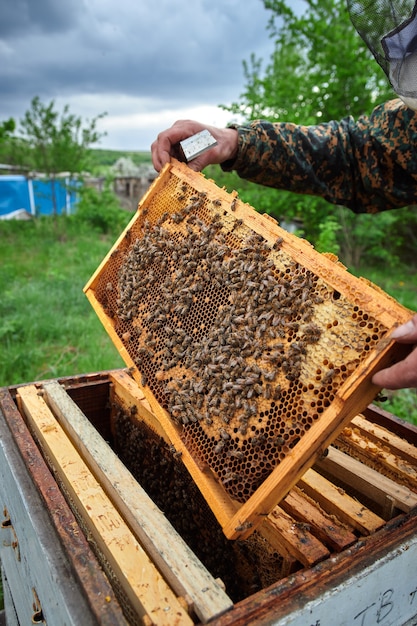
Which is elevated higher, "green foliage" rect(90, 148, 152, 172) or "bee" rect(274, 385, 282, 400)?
"bee" rect(274, 385, 282, 400)

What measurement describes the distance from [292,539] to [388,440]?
3.39ft

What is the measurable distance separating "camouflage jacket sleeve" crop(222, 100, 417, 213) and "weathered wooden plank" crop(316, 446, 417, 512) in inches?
83.7

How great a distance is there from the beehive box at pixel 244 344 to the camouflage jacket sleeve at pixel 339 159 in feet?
3.39

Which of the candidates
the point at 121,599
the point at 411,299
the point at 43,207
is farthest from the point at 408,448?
the point at 43,207

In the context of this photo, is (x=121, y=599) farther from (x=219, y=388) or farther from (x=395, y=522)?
(x=395, y=522)

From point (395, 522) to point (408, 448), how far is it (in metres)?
0.73

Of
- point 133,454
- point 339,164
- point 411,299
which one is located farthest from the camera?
point 411,299

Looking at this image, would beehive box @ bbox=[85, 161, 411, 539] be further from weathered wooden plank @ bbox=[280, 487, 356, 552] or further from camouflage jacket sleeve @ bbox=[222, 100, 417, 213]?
camouflage jacket sleeve @ bbox=[222, 100, 417, 213]

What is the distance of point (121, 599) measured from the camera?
5.35 ft

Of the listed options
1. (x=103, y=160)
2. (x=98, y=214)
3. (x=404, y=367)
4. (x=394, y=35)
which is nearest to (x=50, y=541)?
(x=404, y=367)

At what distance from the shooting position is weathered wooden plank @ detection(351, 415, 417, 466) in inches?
98.0

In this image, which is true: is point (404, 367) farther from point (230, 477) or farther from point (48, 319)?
point (48, 319)

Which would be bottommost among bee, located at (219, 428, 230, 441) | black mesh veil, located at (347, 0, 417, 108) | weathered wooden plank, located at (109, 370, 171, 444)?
weathered wooden plank, located at (109, 370, 171, 444)

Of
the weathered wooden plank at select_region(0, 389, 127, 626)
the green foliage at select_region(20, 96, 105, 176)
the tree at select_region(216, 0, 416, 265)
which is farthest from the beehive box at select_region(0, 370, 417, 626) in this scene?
the green foliage at select_region(20, 96, 105, 176)
